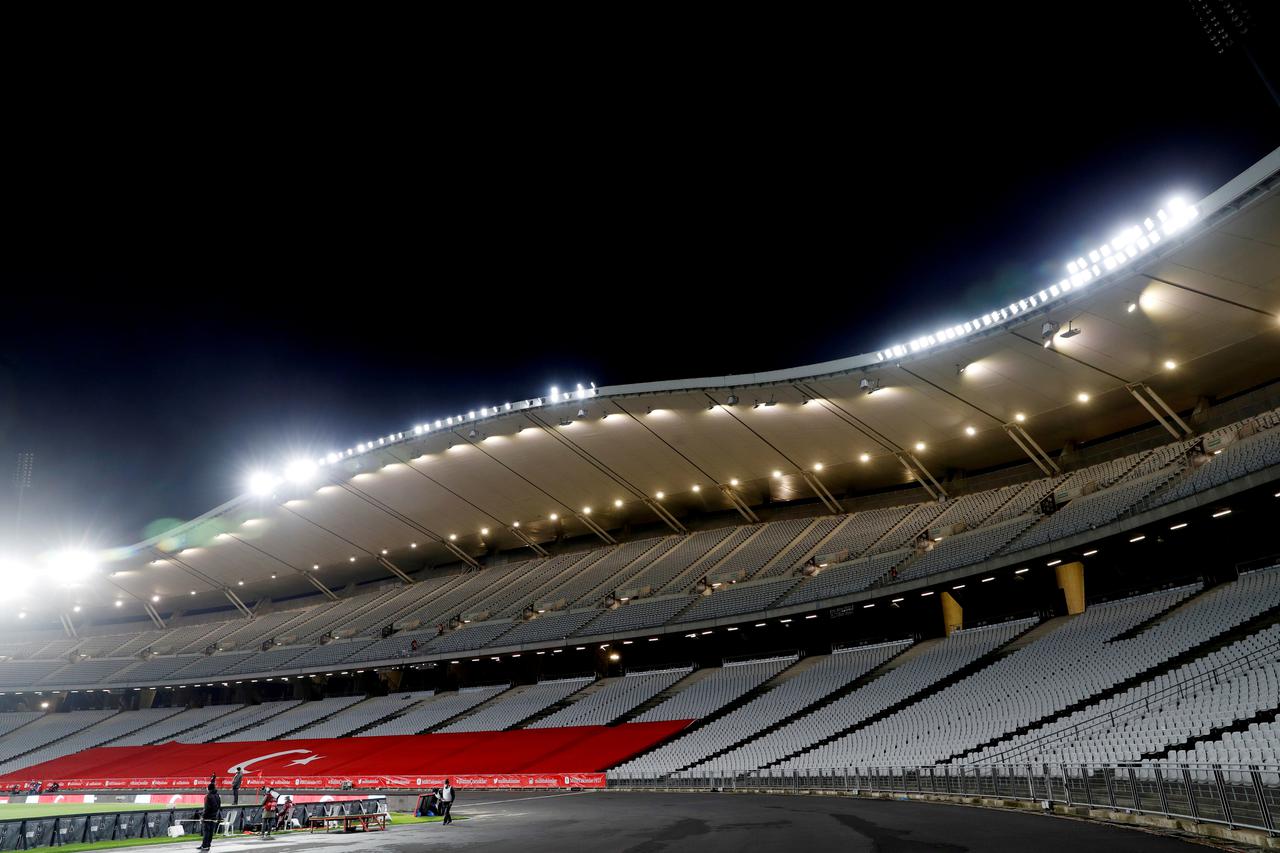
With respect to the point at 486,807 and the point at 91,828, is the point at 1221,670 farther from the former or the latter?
the point at 91,828

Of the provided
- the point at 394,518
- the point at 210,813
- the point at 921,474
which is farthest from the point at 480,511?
the point at 210,813

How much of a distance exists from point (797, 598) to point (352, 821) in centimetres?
1979

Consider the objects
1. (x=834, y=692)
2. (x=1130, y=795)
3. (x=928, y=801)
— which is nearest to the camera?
(x=1130, y=795)

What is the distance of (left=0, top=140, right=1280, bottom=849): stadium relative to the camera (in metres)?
18.3

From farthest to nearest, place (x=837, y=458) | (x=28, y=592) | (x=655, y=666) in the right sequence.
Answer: (x=28, y=592), (x=655, y=666), (x=837, y=458)

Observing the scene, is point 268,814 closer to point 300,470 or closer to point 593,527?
point 300,470

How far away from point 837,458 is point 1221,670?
21186 millimetres

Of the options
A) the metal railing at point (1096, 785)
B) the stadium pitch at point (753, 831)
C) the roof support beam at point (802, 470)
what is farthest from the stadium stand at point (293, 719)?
the metal railing at point (1096, 785)

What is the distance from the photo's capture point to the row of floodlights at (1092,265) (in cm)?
2031

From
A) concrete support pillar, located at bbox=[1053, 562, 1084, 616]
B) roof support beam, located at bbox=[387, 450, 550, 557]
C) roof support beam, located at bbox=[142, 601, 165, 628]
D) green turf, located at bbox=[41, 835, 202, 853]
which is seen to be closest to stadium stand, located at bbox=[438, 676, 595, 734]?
roof support beam, located at bbox=[387, 450, 550, 557]

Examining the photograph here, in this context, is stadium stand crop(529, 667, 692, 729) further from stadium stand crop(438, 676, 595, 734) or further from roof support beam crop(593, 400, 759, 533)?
roof support beam crop(593, 400, 759, 533)

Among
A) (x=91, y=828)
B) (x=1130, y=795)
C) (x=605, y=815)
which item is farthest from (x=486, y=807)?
(x=1130, y=795)

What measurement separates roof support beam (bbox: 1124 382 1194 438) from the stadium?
0.20 metres

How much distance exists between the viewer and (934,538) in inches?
1308
